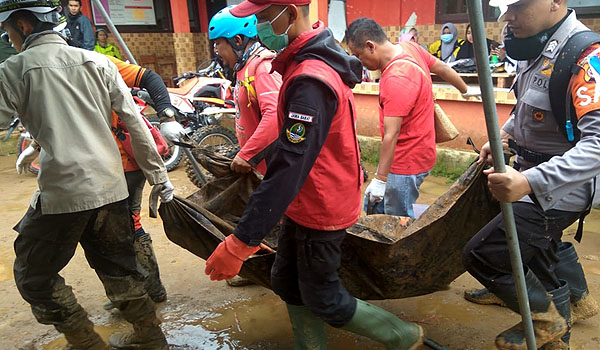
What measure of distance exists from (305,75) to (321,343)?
4.14 ft

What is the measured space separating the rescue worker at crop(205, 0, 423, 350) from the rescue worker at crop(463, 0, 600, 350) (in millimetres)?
491

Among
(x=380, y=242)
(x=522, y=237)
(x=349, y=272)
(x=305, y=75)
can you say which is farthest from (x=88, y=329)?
(x=522, y=237)

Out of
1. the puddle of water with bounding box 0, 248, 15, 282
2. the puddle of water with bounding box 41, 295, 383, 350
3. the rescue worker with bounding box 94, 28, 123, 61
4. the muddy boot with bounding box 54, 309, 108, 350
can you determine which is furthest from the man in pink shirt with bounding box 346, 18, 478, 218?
the rescue worker with bounding box 94, 28, 123, 61

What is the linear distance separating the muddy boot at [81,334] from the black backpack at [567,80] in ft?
7.96

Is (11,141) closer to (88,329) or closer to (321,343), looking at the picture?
(88,329)

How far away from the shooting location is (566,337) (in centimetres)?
228

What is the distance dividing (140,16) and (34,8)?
9569mm

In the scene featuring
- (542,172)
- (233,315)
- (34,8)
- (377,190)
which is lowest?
(233,315)

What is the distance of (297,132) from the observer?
5.66 feet

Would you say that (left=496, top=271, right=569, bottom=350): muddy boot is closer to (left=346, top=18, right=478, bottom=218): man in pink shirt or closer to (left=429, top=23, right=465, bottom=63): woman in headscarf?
(left=346, top=18, right=478, bottom=218): man in pink shirt

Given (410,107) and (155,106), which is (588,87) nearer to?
(410,107)

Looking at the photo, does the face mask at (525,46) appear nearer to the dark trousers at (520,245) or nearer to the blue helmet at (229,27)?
the dark trousers at (520,245)

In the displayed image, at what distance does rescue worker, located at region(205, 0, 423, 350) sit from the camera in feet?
5.74

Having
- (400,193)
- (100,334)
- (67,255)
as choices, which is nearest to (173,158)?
(100,334)
